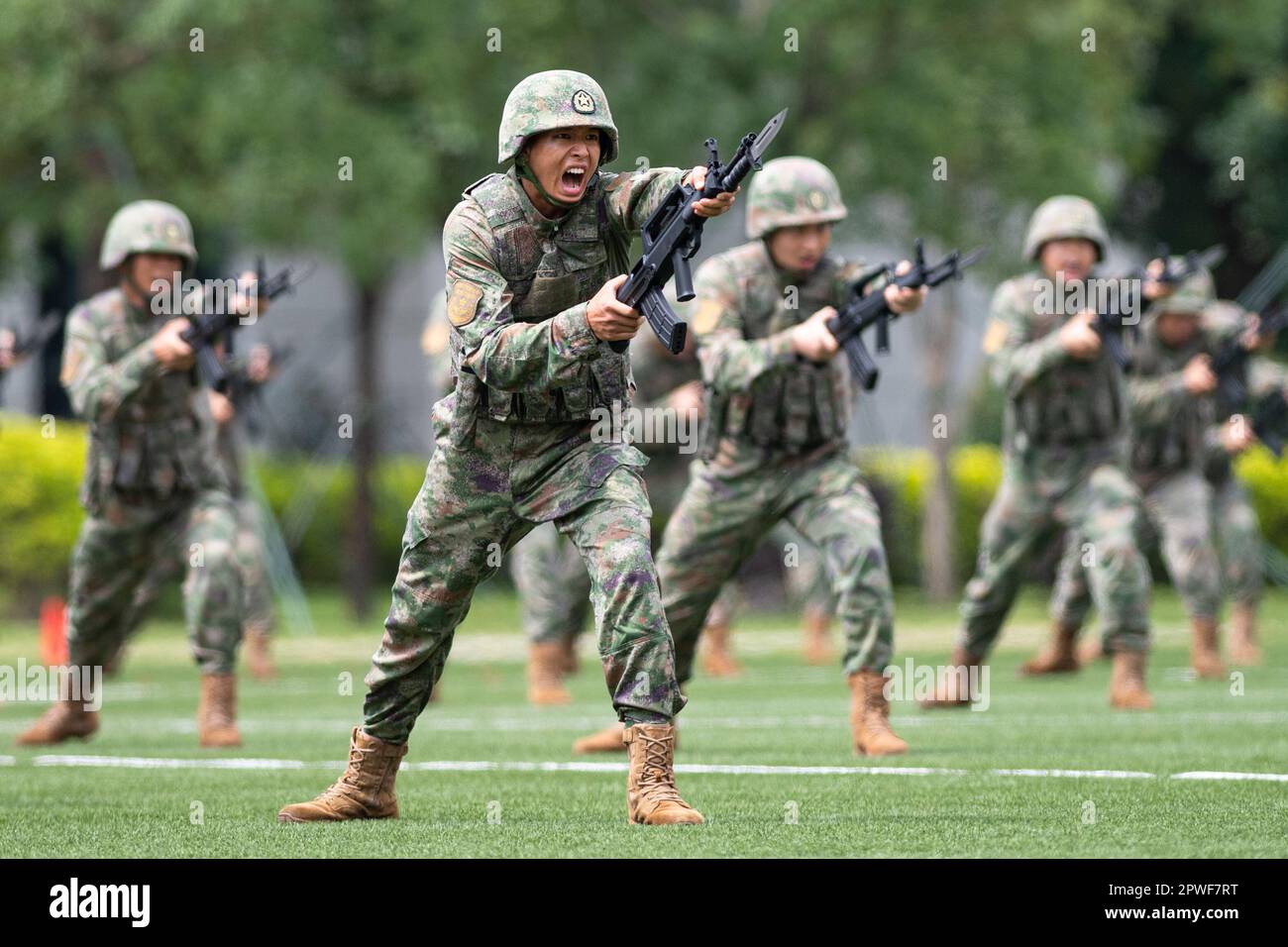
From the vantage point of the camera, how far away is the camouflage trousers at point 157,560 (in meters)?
11.4

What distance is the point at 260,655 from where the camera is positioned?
1764 centimetres

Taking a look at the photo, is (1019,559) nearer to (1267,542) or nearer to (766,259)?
(766,259)

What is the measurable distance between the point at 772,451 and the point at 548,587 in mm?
4641

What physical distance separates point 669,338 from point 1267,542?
22.9m

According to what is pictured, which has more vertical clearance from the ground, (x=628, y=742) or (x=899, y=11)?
(x=899, y=11)

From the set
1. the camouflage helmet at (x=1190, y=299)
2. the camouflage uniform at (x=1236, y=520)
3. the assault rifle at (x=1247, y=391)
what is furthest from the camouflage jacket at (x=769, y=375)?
the camouflage uniform at (x=1236, y=520)

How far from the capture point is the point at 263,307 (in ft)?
37.9

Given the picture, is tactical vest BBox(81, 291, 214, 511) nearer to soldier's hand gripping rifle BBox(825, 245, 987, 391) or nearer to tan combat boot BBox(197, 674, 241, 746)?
tan combat boot BBox(197, 674, 241, 746)

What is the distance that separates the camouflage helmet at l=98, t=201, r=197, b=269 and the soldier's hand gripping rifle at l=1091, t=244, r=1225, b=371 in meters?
4.65

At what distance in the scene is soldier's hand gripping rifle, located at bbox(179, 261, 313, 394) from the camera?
11242 millimetres

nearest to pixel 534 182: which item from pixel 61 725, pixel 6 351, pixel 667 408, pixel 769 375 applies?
pixel 769 375

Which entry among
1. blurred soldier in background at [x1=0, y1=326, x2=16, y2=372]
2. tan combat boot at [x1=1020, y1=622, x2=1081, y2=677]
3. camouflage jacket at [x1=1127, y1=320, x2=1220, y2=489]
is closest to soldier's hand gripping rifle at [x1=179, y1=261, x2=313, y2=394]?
blurred soldier in background at [x1=0, y1=326, x2=16, y2=372]
